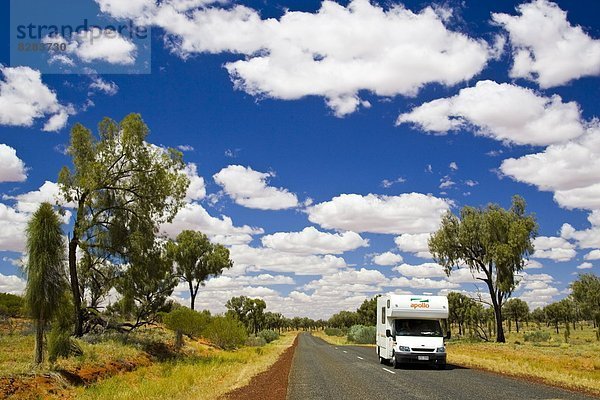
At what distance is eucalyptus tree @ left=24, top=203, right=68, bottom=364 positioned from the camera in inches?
859

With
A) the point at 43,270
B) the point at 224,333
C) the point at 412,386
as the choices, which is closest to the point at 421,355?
the point at 412,386

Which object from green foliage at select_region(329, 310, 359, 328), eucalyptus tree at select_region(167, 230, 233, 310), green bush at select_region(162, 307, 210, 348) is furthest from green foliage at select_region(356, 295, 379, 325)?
green bush at select_region(162, 307, 210, 348)

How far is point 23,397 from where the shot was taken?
16156 mm

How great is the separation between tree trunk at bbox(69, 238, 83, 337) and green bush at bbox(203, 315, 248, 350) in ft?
61.1

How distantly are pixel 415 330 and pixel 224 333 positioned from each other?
2983cm

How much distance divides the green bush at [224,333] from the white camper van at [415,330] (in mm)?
27197

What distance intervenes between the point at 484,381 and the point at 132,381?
15.0m

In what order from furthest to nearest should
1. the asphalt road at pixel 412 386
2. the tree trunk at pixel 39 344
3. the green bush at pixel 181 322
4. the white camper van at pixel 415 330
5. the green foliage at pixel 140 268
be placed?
the green bush at pixel 181 322
the green foliage at pixel 140 268
the white camper van at pixel 415 330
the tree trunk at pixel 39 344
the asphalt road at pixel 412 386

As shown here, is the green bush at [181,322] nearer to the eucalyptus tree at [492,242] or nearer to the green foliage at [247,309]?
the eucalyptus tree at [492,242]

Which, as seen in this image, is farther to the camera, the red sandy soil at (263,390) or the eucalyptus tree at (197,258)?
the eucalyptus tree at (197,258)

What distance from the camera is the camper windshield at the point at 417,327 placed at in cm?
2475

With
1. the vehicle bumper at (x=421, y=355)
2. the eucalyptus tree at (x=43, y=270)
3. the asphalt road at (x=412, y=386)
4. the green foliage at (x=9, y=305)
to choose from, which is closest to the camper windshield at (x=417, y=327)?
the vehicle bumper at (x=421, y=355)

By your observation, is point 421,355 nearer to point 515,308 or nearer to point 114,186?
point 114,186

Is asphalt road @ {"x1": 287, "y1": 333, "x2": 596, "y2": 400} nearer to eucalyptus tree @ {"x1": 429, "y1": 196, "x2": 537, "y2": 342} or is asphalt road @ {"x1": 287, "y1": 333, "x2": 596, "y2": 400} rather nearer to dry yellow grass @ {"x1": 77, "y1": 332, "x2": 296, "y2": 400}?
dry yellow grass @ {"x1": 77, "y1": 332, "x2": 296, "y2": 400}
